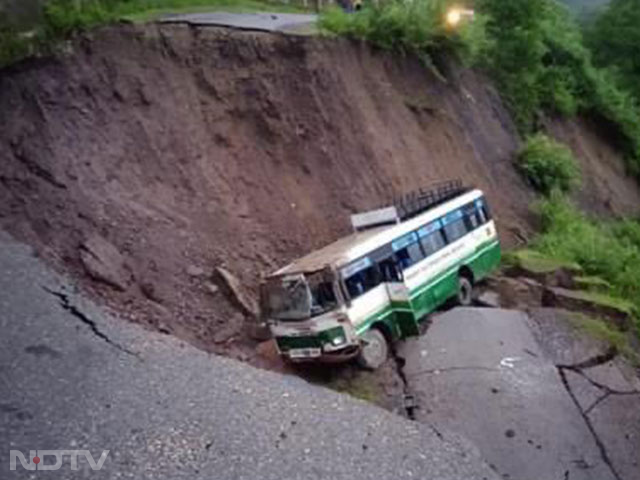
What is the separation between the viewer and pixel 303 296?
38.7 ft

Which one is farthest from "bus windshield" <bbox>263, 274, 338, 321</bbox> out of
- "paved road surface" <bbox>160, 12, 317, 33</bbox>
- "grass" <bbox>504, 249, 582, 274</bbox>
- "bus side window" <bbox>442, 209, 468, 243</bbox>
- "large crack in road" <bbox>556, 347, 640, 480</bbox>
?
"paved road surface" <bbox>160, 12, 317, 33</bbox>

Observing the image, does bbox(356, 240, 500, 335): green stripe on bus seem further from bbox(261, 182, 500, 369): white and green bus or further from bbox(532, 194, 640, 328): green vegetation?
bbox(532, 194, 640, 328): green vegetation

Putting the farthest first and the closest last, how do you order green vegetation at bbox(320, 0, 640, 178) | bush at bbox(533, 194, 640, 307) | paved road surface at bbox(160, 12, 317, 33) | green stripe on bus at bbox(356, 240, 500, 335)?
green vegetation at bbox(320, 0, 640, 178) → bush at bbox(533, 194, 640, 307) → paved road surface at bbox(160, 12, 317, 33) → green stripe on bus at bbox(356, 240, 500, 335)

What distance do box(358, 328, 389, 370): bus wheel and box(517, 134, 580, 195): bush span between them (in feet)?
33.9

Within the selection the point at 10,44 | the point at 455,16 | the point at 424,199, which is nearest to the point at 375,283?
the point at 424,199

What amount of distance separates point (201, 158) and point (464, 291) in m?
5.27

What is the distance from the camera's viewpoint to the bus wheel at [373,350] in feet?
39.3

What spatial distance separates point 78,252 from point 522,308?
25.1 feet

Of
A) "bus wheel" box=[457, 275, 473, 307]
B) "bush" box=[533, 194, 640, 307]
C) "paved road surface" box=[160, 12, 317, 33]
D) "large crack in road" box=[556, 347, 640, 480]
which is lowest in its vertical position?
"bush" box=[533, 194, 640, 307]

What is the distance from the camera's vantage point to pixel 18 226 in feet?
41.4

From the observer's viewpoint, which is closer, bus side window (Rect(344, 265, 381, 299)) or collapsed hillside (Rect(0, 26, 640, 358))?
bus side window (Rect(344, 265, 381, 299))

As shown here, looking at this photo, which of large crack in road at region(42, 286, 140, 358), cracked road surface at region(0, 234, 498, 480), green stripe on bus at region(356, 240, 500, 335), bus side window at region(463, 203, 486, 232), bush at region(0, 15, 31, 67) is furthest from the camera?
bus side window at region(463, 203, 486, 232)

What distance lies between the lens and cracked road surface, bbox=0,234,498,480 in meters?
8.70

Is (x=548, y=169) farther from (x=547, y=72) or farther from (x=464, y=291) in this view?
(x=464, y=291)
